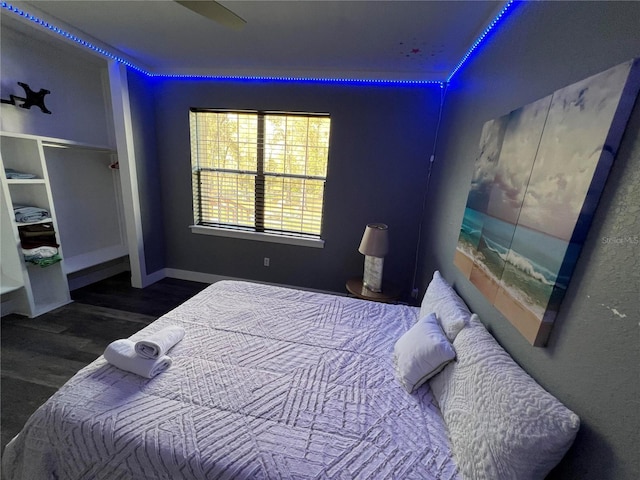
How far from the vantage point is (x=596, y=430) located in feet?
2.17

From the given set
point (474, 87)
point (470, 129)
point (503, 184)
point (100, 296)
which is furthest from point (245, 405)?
point (100, 296)

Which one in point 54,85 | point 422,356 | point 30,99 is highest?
point 54,85

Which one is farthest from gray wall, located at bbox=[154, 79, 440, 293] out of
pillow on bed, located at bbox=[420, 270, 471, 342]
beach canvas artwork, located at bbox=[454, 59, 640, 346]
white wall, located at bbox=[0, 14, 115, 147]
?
beach canvas artwork, located at bbox=[454, 59, 640, 346]

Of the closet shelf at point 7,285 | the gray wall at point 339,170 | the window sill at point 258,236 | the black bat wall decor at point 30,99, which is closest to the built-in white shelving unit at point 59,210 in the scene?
the closet shelf at point 7,285

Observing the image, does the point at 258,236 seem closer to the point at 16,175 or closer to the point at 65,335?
the point at 65,335

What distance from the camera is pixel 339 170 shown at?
2906 millimetres

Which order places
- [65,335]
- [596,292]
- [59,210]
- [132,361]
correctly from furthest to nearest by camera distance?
1. [59,210]
2. [65,335]
3. [132,361]
4. [596,292]

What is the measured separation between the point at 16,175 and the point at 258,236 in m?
2.18

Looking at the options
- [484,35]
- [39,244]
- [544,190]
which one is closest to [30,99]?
[39,244]

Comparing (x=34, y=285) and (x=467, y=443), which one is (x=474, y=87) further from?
(x=34, y=285)

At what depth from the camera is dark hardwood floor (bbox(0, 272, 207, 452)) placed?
1.66m

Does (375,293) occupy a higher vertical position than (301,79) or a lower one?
lower

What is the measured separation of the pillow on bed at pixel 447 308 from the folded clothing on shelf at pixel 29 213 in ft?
11.3

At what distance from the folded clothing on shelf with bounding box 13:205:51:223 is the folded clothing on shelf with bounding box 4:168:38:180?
0.29 metres
